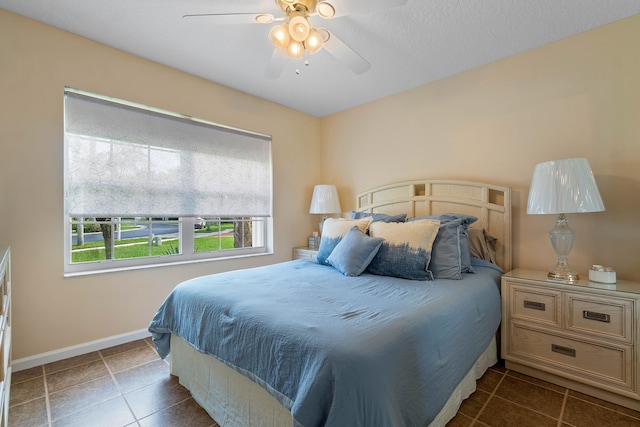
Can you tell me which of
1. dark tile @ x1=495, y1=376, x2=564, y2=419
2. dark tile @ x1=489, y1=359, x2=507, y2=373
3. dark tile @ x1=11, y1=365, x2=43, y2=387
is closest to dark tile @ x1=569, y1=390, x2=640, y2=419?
dark tile @ x1=495, y1=376, x2=564, y2=419

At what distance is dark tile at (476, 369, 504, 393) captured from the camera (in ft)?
6.00

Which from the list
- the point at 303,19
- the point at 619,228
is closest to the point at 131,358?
the point at 303,19

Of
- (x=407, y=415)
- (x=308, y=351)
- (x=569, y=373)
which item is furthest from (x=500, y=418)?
(x=308, y=351)

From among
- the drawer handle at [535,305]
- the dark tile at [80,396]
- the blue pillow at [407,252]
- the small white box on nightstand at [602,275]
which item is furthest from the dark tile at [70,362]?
the small white box on nightstand at [602,275]

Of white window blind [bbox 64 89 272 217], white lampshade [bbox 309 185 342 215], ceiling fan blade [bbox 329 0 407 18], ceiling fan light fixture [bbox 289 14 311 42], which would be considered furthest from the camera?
white lampshade [bbox 309 185 342 215]

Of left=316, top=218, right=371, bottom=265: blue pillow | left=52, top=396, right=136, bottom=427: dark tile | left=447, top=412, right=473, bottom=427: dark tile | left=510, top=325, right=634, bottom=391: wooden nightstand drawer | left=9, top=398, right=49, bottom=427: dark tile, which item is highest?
left=316, top=218, right=371, bottom=265: blue pillow

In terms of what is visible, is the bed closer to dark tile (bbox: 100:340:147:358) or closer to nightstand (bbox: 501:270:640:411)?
nightstand (bbox: 501:270:640:411)

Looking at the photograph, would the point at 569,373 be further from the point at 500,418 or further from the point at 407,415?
the point at 407,415

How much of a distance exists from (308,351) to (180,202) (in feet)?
7.30

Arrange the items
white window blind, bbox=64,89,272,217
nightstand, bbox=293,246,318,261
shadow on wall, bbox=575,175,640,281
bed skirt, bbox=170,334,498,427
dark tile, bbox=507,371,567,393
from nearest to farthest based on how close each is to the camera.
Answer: bed skirt, bbox=170,334,498,427 → dark tile, bbox=507,371,567,393 → shadow on wall, bbox=575,175,640,281 → white window blind, bbox=64,89,272,217 → nightstand, bbox=293,246,318,261

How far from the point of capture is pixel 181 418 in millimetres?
1559

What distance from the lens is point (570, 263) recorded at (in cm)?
220

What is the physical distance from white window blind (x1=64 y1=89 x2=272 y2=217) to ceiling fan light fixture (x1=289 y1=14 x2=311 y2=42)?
1.66 meters

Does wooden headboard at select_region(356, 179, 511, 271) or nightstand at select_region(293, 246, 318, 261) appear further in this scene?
nightstand at select_region(293, 246, 318, 261)
